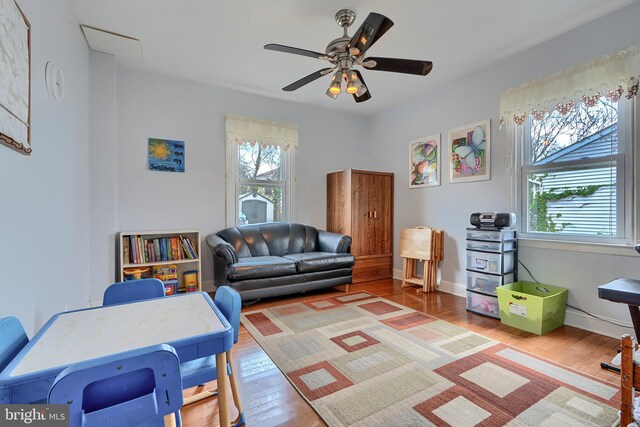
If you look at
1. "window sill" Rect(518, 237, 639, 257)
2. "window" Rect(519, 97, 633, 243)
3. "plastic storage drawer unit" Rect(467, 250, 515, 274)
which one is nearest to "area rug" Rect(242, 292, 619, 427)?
"plastic storage drawer unit" Rect(467, 250, 515, 274)

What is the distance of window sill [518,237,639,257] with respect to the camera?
7.57 feet

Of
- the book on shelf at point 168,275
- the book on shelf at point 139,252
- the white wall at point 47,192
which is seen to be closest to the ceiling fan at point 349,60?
the white wall at point 47,192

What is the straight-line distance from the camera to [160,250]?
3.30 m

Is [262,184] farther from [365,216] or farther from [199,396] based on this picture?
[199,396]

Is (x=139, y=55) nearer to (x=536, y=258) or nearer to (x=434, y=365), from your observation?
(x=434, y=365)

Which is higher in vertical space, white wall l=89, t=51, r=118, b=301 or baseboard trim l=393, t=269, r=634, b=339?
white wall l=89, t=51, r=118, b=301

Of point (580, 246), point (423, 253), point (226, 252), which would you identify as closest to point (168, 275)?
point (226, 252)

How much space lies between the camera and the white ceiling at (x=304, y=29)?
2.29 m

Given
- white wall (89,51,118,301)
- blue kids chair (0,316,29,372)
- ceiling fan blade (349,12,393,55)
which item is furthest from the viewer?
white wall (89,51,118,301)

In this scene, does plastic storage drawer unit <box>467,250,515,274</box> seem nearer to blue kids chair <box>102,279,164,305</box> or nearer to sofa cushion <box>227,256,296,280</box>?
sofa cushion <box>227,256,296,280</box>

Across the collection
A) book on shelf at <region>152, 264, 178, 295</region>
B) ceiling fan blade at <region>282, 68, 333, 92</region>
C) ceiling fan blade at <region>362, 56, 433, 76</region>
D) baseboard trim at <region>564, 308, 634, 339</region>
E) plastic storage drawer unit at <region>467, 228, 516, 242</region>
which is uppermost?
ceiling fan blade at <region>282, 68, 333, 92</region>

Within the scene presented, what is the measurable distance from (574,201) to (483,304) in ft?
4.21

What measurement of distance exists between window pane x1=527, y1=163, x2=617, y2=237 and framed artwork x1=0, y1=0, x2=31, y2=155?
390cm

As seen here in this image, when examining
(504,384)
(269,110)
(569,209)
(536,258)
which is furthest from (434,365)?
(269,110)
